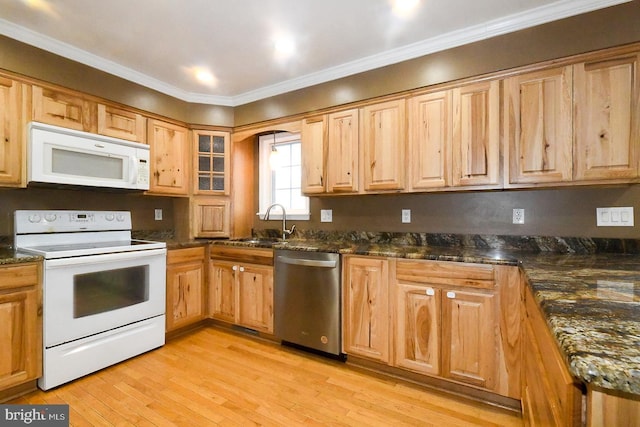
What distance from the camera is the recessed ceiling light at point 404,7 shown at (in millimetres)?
1896

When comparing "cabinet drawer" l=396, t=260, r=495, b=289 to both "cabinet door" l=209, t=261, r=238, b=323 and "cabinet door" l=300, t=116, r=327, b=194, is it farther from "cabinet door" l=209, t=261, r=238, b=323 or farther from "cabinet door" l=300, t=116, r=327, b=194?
"cabinet door" l=209, t=261, r=238, b=323

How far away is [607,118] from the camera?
181cm

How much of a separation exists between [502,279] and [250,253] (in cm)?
203

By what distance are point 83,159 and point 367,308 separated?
8.27 feet

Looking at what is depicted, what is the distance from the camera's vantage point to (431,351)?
2.02 m

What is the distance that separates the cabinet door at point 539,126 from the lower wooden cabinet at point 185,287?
282cm

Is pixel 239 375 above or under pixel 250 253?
under

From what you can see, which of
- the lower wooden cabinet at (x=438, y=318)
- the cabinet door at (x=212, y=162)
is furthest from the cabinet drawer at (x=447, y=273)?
the cabinet door at (x=212, y=162)

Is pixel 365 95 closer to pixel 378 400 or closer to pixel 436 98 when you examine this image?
pixel 436 98

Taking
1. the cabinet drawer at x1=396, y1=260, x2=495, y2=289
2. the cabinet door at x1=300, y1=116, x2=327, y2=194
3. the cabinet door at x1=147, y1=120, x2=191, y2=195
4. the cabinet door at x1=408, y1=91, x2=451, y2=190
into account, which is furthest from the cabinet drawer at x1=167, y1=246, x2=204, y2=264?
the cabinet door at x1=408, y1=91, x2=451, y2=190

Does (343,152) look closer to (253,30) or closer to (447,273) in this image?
(253,30)

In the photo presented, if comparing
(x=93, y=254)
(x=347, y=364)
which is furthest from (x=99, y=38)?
(x=347, y=364)

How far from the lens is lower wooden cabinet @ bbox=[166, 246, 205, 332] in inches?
110

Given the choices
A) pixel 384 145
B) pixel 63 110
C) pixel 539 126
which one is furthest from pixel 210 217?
pixel 539 126
